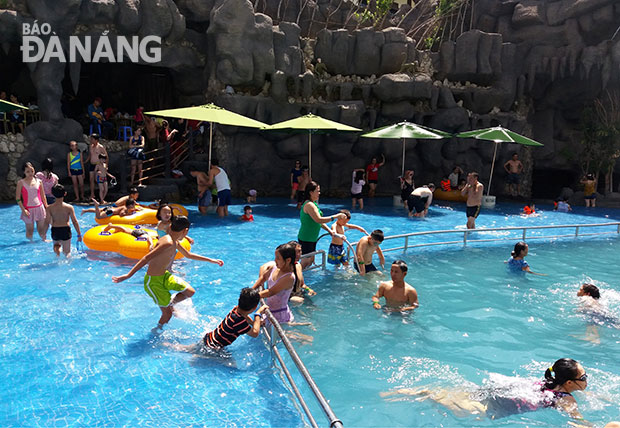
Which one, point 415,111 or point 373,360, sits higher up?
point 415,111

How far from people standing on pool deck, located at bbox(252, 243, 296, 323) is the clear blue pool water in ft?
1.62

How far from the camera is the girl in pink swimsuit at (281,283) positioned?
216 inches

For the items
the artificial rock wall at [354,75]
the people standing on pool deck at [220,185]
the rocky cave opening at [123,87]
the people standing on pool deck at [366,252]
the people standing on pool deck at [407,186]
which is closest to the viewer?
the people standing on pool deck at [366,252]

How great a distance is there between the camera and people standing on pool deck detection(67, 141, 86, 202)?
13.7 m

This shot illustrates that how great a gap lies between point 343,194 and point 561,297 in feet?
37.2

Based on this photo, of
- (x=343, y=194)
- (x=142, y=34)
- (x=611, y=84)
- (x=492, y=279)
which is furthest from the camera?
(x=611, y=84)

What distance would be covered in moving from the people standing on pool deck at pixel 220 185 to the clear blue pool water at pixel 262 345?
9.86 ft

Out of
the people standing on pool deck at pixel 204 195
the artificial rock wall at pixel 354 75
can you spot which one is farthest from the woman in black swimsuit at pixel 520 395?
the artificial rock wall at pixel 354 75

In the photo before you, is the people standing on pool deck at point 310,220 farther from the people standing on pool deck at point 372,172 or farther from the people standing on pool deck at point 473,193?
the people standing on pool deck at point 372,172

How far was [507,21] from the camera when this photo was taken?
71.2 feet

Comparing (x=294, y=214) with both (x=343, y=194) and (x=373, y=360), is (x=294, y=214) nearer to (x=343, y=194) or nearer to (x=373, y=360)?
(x=343, y=194)

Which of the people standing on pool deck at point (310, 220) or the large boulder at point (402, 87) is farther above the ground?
the large boulder at point (402, 87)

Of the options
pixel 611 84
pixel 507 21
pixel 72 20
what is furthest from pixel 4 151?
pixel 611 84

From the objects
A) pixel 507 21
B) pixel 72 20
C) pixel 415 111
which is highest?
pixel 507 21
